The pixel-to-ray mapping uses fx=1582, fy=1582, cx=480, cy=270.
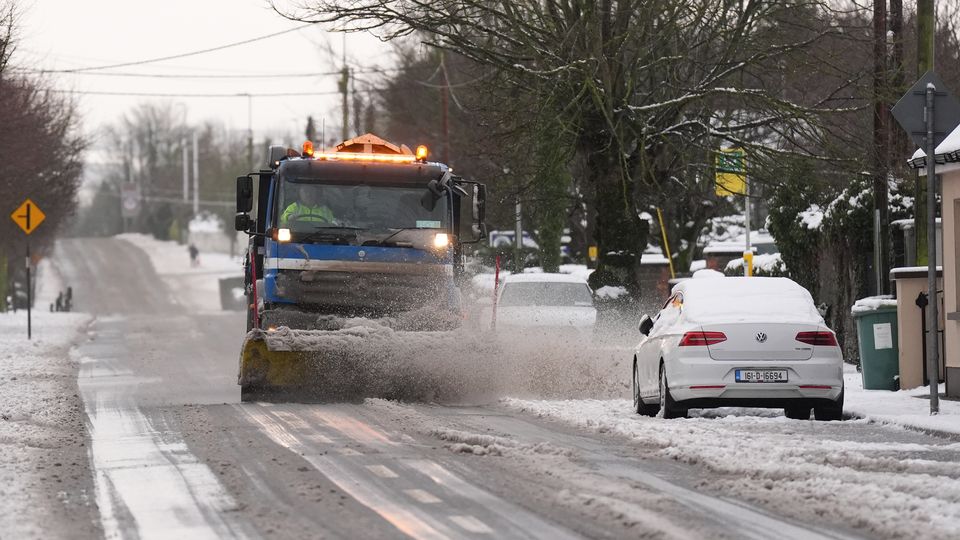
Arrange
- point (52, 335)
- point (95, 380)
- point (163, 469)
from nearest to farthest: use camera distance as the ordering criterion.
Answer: point (163, 469) → point (95, 380) → point (52, 335)

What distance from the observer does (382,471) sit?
10.8m

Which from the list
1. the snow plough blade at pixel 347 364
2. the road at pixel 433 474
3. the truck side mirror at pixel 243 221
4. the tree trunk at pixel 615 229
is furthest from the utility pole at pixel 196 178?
the road at pixel 433 474

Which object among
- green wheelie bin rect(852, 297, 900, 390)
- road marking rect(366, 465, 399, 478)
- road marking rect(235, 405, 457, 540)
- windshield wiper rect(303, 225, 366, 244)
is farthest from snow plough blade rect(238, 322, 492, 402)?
road marking rect(366, 465, 399, 478)

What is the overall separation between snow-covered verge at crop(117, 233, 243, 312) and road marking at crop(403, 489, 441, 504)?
6858 cm

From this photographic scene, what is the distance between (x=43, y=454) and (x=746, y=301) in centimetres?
714

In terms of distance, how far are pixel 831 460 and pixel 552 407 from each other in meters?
5.47

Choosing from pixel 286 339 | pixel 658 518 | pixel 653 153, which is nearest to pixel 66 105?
pixel 653 153

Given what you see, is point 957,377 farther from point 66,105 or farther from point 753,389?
point 66,105

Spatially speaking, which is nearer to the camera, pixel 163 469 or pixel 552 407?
pixel 163 469

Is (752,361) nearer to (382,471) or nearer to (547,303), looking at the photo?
(382,471)

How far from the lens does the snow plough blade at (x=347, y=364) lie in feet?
57.8

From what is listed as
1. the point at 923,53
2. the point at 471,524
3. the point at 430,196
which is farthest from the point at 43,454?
the point at 923,53

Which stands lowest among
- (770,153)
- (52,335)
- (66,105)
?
(52,335)

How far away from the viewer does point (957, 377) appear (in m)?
17.7
